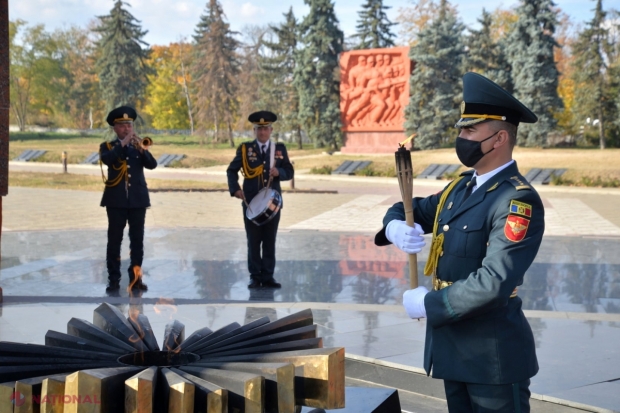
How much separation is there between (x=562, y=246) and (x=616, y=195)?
39.0ft

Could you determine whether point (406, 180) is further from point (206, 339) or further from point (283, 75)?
point (283, 75)

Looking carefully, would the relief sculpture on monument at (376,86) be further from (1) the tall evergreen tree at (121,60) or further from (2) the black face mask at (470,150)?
(2) the black face mask at (470,150)

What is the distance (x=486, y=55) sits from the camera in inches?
1447

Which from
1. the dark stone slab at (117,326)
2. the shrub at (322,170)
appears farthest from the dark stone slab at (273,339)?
the shrub at (322,170)

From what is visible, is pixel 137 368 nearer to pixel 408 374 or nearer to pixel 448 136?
pixel 408 374

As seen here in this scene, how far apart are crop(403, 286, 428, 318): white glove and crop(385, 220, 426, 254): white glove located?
0.21 meters

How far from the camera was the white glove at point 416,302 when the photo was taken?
2666mm

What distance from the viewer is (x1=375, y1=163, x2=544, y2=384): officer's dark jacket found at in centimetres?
254

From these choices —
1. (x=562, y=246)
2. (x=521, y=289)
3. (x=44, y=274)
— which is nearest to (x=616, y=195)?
(x=562, y=246)

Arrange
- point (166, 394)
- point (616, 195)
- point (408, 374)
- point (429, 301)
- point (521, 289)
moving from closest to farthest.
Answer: point (166, 394) < point (429, 301) < point (408, 374) < point (521, 289) < point (616, 195)

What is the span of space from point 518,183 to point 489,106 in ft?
1.02

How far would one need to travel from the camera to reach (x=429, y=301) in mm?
2631

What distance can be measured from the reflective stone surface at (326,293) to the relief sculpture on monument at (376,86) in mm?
23890

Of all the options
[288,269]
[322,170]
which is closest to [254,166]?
[288,269]
